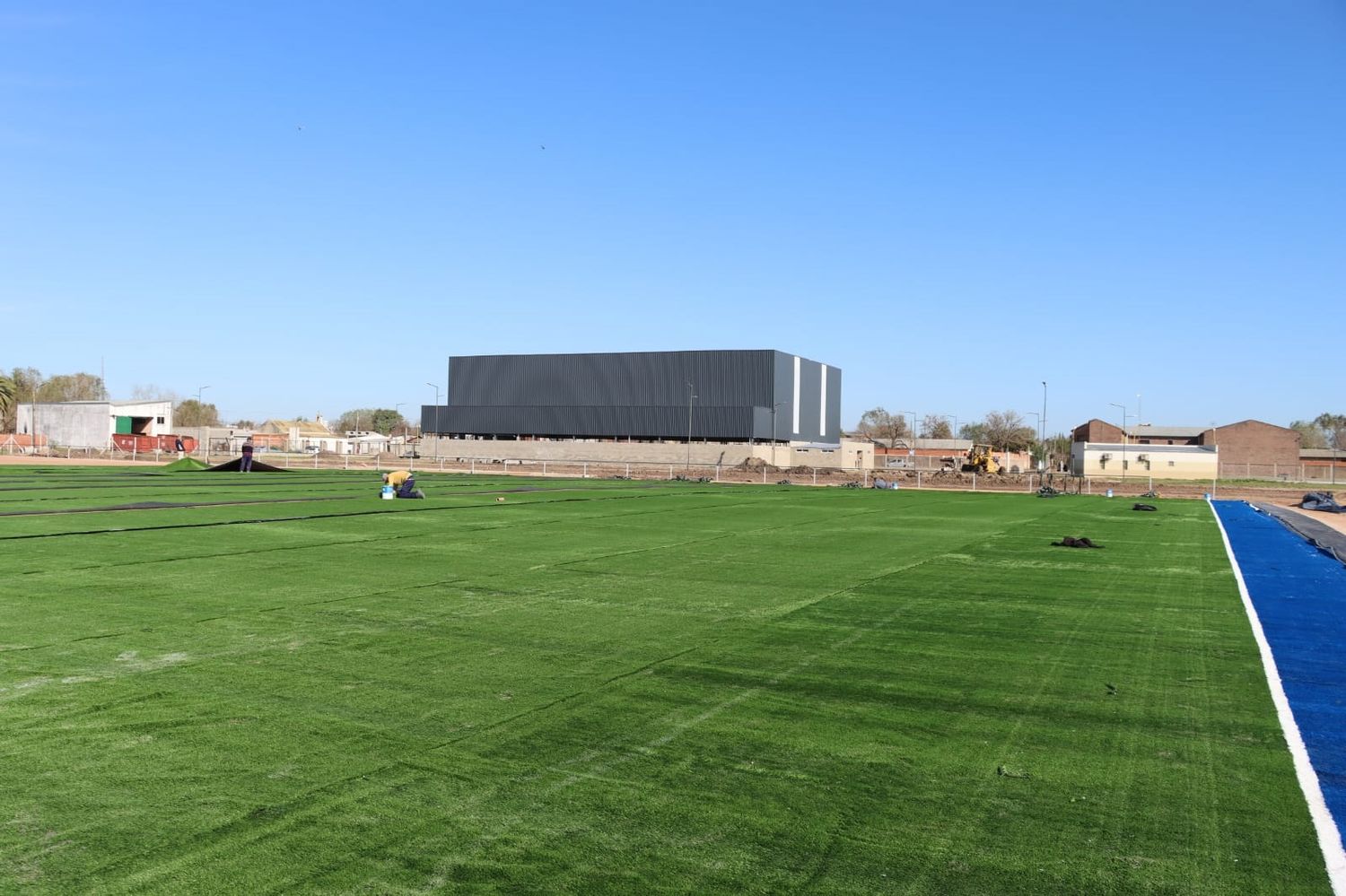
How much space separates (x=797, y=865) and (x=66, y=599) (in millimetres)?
10587

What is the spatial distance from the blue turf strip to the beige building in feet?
231

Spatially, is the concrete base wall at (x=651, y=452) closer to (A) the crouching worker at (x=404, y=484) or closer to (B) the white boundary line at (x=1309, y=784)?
(A) the crouching worker at (x=404, y=484)

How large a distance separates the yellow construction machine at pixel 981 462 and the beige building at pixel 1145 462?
14.6m

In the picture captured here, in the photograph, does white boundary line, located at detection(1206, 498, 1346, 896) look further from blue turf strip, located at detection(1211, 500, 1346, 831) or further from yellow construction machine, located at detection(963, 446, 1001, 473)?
yellow construction machine, located at detection(963, 446, 1001, 473)

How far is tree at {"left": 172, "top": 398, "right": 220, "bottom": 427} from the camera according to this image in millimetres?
170625

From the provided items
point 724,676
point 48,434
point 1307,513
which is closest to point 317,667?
point 724,676

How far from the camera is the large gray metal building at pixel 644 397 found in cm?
10281

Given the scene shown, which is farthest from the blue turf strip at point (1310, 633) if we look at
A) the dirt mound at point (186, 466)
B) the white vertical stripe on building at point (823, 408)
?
the white vertical stripe on building at point (823, 408)

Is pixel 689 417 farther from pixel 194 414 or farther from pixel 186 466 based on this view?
pixel 194 414

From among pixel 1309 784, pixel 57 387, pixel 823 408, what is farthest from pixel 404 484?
pixel 57 387

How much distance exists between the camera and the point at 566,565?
658 inches

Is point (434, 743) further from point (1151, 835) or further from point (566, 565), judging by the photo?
point (566, 565)

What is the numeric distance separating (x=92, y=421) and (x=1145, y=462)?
100760mm

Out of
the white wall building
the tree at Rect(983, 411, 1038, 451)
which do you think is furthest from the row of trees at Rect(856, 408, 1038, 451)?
the white wall building
